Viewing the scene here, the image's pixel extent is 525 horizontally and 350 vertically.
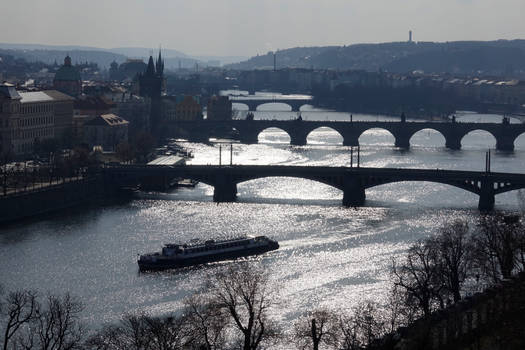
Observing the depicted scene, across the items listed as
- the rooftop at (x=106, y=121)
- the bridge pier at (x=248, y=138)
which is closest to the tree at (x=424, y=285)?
the rooftop at (x=106, y=121)

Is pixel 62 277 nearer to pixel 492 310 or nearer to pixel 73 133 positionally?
pixel 492 310

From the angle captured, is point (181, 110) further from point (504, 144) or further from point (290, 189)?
point (290, 189)

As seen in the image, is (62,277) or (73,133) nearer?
(62,277)

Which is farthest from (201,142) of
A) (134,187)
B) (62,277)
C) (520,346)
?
(520,346)

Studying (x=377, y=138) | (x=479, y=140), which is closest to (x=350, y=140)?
(x=377, y=138)

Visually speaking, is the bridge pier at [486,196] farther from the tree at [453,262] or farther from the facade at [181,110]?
the facade at [181,110]
